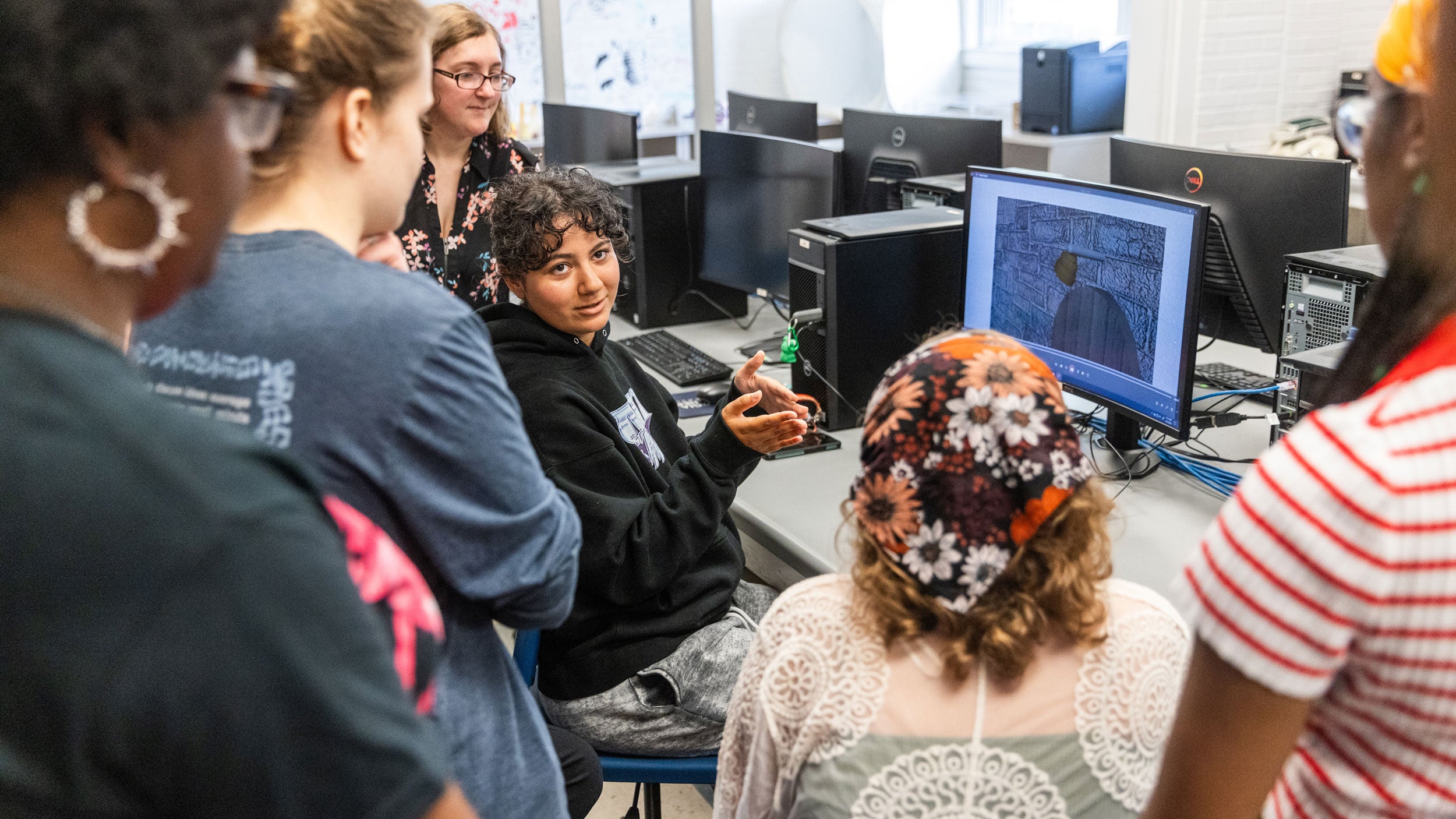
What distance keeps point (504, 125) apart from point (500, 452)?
1.66 m

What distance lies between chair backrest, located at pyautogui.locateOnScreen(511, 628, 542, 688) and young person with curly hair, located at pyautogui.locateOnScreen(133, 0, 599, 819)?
569 millimetres

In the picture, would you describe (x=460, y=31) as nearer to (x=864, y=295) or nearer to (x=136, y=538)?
(x=864, y=295)

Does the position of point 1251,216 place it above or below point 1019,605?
above

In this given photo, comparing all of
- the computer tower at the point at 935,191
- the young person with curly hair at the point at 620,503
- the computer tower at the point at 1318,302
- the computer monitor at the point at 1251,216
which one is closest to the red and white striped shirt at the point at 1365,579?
the young person with curly hair at the point at 620,503

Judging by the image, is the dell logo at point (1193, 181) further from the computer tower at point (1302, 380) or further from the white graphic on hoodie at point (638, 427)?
the white graphic on hoodie at point (638, 427)

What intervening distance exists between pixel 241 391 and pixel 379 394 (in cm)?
10

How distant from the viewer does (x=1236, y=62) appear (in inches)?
169

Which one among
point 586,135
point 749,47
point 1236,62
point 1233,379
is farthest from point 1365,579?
point 749,47

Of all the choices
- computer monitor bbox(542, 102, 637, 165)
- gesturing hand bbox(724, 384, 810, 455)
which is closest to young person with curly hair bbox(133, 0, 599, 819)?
gesturing hand bbox(724, 384, 810, 455)

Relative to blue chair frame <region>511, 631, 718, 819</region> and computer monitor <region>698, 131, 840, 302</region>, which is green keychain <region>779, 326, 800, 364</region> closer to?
computer monitor <region>698, 131, 840, 302</region>

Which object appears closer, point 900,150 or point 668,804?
point 668,804

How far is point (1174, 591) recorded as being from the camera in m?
0.60

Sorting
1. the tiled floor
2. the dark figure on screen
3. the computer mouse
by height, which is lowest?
the tiled floor

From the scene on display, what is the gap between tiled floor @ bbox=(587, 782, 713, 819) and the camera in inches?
91.4
